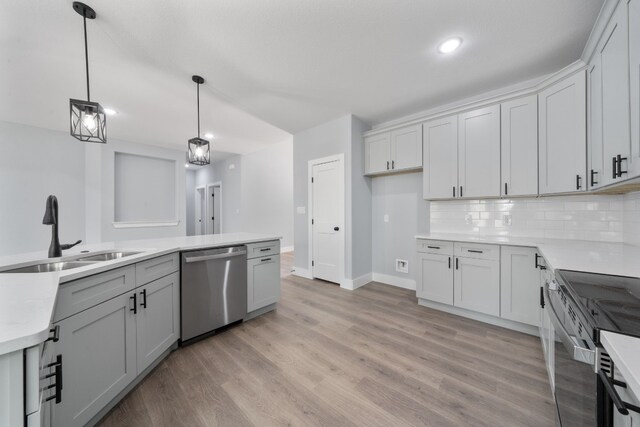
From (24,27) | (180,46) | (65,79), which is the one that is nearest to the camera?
(24,27)

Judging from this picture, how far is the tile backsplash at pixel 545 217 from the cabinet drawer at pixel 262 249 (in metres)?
2.25

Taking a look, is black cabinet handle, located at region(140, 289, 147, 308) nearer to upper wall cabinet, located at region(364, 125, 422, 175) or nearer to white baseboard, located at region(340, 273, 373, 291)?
white baseboard, located at region(340, 273, 373, 291)

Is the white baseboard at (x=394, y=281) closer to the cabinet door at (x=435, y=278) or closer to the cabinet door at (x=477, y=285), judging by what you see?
the cabinet door at (x=435, y=278)

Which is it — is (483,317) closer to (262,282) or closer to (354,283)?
(354,283)

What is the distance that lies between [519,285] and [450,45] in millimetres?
2361

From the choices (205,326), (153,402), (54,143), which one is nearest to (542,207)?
(205,326)

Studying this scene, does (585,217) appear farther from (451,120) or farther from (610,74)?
(451,120)

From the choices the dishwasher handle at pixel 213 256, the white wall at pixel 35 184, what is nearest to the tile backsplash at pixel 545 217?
the dishwasher handle at pixel 213 256

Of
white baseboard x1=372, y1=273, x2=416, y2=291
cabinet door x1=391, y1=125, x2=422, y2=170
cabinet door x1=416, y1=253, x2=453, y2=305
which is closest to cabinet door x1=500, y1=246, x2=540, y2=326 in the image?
cabinet door x1=416, y1=253, x2=453, y2=305

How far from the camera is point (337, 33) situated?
203cm

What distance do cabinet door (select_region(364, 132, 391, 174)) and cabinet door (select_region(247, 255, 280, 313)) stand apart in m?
2.07

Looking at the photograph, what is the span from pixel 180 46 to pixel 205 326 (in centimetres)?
262

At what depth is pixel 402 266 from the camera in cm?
380

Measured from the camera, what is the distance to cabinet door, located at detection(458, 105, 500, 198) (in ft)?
8.92
